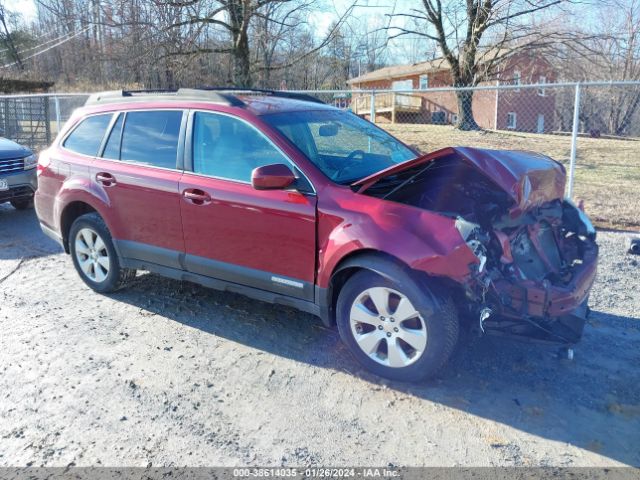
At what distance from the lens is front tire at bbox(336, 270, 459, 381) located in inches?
130

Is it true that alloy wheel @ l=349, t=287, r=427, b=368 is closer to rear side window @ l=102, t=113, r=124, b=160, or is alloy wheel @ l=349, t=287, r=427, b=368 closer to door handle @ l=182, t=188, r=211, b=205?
door handle @ l=182, t=188, r=211, b=205

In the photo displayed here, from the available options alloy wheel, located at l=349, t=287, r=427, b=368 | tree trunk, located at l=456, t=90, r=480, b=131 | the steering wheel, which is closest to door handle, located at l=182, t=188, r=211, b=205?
the steering wheel

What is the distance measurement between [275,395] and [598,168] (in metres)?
12.2

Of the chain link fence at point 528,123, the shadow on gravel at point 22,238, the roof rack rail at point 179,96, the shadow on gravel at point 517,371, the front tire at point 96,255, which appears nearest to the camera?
the shadow on gravel at point 517,371

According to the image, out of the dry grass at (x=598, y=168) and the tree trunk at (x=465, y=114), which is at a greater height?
the tree trunk at (x=465, y=114)

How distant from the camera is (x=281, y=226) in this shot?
383 cm

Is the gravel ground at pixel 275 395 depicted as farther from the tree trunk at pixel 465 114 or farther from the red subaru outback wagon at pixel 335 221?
the tree trunk at pixel 465 114

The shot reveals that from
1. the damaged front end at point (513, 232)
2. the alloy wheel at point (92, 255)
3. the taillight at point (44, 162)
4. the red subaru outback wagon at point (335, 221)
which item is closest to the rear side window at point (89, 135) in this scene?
the red subaru outback wagon at point (335, 221)

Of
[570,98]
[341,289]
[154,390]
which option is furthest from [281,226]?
[570,98]

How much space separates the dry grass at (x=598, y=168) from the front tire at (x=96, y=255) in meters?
6.27

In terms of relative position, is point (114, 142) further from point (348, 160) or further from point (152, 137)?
point (348, 160)

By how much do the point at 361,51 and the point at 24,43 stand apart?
113ft

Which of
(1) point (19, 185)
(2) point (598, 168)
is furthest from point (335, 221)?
(2) point (598, 168)

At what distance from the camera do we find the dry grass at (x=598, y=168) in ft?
25.9
